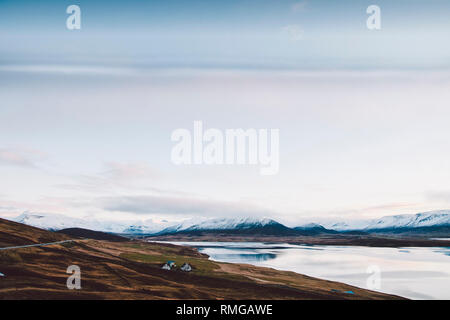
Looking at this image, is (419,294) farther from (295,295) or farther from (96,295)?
(96,295)

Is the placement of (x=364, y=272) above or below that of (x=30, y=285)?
below

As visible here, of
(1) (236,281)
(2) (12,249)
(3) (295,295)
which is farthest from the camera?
(2) (12,249)

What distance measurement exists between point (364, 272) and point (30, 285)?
8453 cm

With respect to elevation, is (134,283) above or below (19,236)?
below

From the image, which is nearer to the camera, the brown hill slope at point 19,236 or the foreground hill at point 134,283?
the foreground hill at point 134,283

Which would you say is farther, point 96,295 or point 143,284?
point 143,284

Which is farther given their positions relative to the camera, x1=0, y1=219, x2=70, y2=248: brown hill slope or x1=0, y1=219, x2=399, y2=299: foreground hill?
x1=0, y1=219, x2=70, y2=248: brown hill slope

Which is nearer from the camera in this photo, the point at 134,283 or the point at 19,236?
the point at 134,283

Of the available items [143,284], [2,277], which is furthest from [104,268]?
[2,277]

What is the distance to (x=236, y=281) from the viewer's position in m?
70.8
